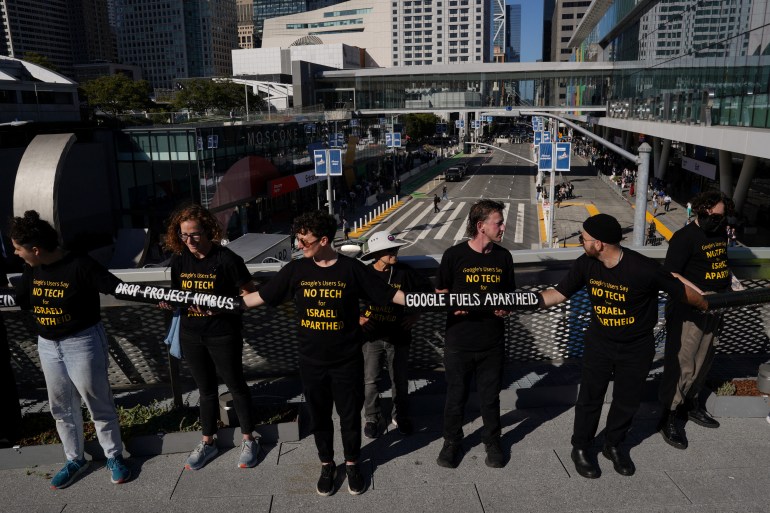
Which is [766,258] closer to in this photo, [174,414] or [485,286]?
[485,286]

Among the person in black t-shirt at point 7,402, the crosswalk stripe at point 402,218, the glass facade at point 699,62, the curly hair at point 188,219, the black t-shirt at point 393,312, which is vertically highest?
the glass facade at point 699,62

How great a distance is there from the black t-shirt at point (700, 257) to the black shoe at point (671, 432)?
40.3 inches

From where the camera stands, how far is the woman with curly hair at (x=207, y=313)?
13.9 ft

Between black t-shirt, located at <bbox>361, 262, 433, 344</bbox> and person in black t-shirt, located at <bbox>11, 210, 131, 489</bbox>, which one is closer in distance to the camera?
person in black t-shirt, located at <bbox>11, 210, 131, 489</bbox>

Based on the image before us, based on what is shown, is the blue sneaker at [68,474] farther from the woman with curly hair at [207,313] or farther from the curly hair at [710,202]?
the curly hair at [710,202]

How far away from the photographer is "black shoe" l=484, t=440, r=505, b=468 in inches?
169

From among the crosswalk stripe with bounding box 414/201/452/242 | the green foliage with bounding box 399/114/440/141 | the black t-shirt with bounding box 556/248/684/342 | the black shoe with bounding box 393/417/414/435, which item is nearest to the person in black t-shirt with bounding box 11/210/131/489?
the black shoe with bounding box 393/417/414/435

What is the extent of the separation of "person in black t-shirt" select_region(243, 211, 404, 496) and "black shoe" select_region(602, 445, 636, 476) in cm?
179

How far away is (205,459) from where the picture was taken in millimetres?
4430

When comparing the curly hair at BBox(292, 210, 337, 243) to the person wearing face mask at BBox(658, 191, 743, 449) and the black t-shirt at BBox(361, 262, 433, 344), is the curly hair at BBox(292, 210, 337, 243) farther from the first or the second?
the person wearing face mask at BBox(658, 191, 743, 449)

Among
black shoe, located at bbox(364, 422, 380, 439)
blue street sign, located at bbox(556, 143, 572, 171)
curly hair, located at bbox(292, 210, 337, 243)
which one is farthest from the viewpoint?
blue street sign, located at bbox(556, 143, 572, 171)

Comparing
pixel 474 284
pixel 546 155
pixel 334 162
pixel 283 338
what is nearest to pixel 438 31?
pixel 334 162

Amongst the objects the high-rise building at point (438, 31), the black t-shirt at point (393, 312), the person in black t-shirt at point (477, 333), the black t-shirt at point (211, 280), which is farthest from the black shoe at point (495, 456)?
the high-rise building at point (438, 31)

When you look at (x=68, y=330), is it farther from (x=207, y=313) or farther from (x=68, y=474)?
(x=68, y=474)
